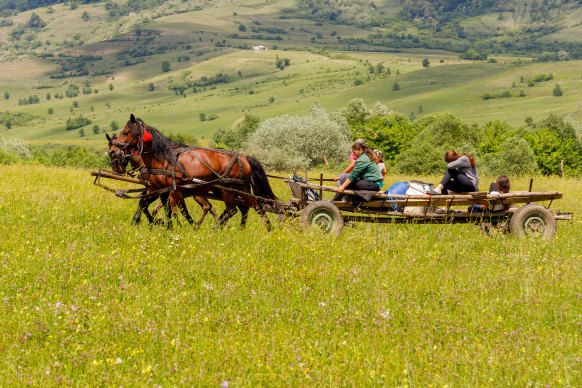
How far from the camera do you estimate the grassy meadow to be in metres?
5.41

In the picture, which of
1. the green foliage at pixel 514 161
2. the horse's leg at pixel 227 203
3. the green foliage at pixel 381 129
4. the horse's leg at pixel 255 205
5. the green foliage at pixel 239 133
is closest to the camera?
the horse's leg at pixel 227 203

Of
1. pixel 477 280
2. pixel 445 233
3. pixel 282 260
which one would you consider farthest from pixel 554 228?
pixel 282 260

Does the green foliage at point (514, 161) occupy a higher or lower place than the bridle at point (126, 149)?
lower

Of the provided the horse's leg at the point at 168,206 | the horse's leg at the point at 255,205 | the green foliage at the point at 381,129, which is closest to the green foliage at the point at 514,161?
the green foliage at the point at 381,129

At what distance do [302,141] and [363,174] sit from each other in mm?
55737

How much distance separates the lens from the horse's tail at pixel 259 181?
12891 millimetres

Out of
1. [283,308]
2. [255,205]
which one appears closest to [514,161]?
[255,205]

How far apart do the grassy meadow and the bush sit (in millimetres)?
53466

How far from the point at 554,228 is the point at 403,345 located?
7002mm

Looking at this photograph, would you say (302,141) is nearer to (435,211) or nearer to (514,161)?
(514,161)

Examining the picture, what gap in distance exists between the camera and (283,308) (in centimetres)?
708

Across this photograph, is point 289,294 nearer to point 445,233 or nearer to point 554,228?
point 445,233

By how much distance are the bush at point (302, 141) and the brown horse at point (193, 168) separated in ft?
166

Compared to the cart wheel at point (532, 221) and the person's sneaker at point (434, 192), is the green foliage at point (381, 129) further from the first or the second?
the cart wheel at point (532, 221)
